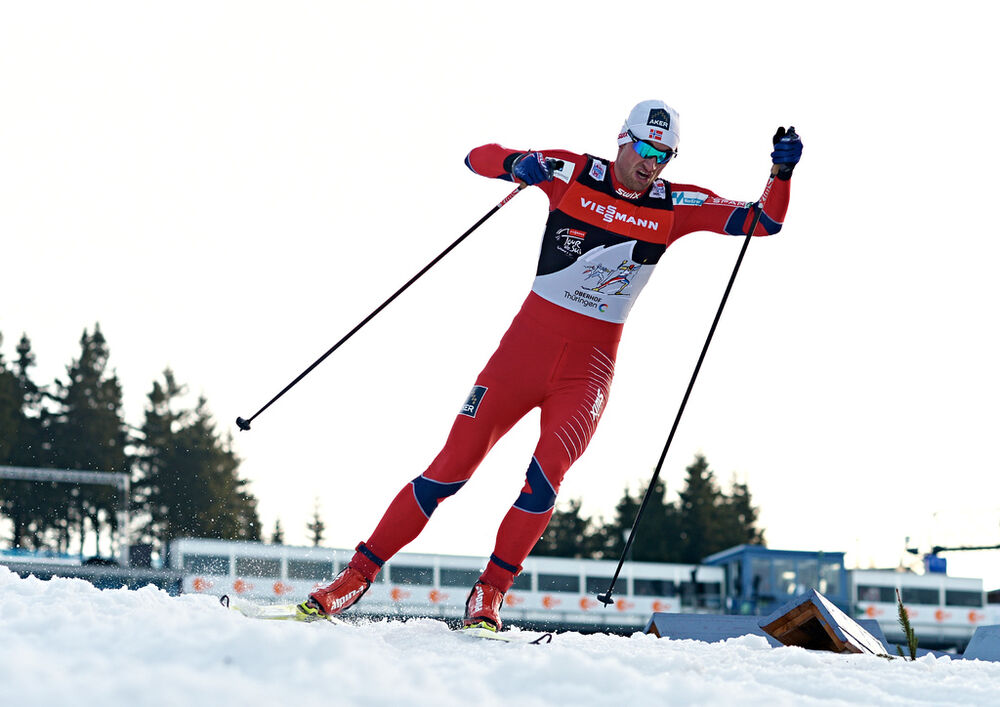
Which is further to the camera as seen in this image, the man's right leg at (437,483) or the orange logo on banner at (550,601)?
the orange logo on banner at (550,601)

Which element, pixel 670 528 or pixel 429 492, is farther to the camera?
pixel 670 528

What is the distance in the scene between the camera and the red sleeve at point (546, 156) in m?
5.58

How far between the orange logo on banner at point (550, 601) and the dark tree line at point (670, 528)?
29887 millimetres

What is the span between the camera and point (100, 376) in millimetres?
56656

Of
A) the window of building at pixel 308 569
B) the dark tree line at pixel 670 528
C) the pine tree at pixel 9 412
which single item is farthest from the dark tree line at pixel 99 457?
the dark tree line at pixel 670 528

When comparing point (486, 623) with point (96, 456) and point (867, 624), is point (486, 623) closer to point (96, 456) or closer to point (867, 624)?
point (867, 624)

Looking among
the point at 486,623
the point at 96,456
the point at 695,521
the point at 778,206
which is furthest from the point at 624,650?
the point at 695,521

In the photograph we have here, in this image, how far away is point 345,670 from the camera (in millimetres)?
3182

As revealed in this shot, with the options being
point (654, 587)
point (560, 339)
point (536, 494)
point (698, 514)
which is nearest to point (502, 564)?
point (536, 494)

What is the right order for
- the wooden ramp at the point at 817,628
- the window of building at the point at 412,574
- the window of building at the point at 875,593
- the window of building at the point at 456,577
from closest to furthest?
the wooden ramp at the point at 817,628 → the window of building at the point at 412,574 → the window of building at the point at 456,577 → the window of building at the point at 875,593

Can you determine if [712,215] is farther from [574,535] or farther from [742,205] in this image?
[574,535]

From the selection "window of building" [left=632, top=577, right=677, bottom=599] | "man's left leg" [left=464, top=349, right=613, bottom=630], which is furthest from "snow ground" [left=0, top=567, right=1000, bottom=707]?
"window of building" [left=632, top=577, right=677, bottom=599]

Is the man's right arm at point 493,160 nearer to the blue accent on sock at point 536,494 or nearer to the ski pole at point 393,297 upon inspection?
the ski pole at point 393,297

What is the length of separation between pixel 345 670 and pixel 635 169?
318 cm
